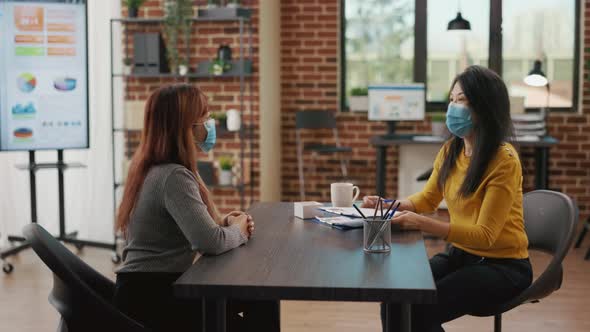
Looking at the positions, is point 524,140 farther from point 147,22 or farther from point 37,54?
point 37,54

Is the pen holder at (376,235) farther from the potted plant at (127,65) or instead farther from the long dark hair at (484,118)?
the potted plant at (127,65)

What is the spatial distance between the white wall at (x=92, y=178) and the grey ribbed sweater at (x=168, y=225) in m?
3.48

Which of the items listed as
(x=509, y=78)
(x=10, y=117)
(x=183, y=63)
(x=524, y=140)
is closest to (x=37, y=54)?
(x=10, y=117)

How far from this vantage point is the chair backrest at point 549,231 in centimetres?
235

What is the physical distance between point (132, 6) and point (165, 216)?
3849 mm

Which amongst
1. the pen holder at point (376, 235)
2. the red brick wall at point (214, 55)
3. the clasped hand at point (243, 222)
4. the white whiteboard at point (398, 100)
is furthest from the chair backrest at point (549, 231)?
the white whiteboard at point (398, 100)

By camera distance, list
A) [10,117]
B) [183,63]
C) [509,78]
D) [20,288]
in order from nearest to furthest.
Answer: [20,288], [10,117], [183,63], [509,78]

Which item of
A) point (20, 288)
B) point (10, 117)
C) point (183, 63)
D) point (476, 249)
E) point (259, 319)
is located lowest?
point (20, 288)

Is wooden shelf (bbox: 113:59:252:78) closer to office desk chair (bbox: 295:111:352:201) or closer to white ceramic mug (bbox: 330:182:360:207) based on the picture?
office desk chair (bbox: 295:111:352:201)

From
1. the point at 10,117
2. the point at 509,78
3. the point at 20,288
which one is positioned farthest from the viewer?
the point at 509,78

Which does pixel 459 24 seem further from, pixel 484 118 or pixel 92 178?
pixel 484 118

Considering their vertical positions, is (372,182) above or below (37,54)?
below

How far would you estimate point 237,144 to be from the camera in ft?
19.4

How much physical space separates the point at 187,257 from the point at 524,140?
13.5 feet
